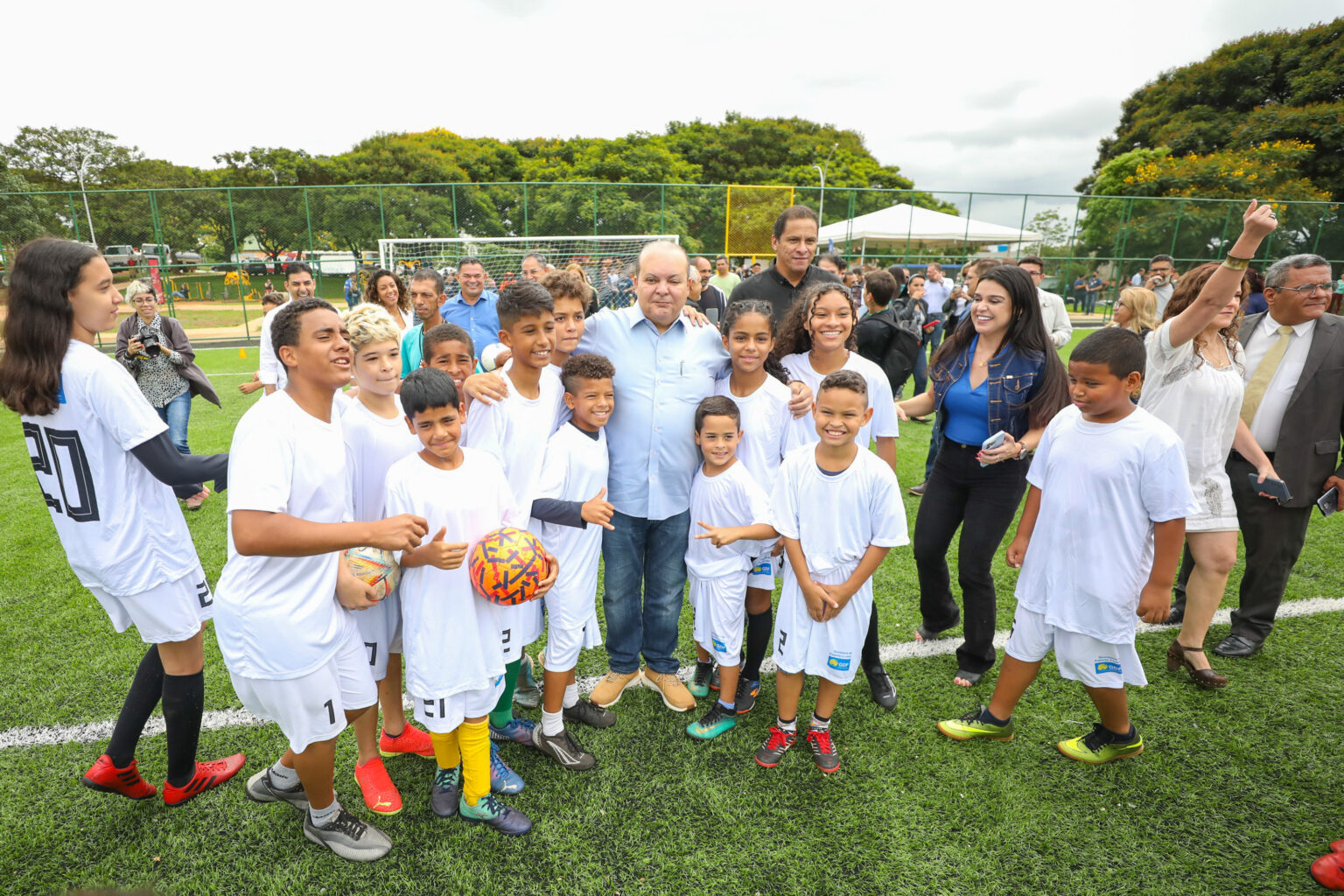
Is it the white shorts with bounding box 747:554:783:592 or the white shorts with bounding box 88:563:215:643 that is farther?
the white shorts with bounding box 747:554:783:592

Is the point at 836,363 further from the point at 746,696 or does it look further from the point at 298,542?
the point at 298,542

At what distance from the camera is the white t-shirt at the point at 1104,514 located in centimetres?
246

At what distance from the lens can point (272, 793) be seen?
2594mm

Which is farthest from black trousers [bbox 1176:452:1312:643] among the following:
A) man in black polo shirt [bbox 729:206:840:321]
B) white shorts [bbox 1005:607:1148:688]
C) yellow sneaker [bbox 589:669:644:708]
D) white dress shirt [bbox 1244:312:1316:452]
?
yellow sneaker [bbox 589:669:644:708]

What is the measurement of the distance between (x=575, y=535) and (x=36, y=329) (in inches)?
77.0

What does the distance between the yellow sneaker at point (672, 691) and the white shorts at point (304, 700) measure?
151 cm

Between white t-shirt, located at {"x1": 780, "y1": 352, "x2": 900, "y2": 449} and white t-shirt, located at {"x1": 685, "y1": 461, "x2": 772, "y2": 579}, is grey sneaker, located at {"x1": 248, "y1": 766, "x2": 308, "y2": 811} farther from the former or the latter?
white t-shirt, located at {"x1": 780, "y1": 352, "x2": 900, "y2": 449}

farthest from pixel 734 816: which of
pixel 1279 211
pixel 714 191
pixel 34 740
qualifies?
pixel 1279 211

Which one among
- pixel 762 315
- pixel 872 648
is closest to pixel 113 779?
pixel 762 315

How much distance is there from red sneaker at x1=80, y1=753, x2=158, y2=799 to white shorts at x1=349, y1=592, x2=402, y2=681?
98 cm

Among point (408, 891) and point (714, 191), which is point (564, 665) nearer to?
point (408, 891)

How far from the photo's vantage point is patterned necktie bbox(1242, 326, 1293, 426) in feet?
11.3

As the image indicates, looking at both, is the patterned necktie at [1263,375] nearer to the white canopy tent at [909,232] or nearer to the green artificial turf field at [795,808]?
the green artificial turf field at [795,808]

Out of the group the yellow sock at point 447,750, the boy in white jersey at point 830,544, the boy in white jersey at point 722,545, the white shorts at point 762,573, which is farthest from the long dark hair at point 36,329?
the white shorts at point 762,573
